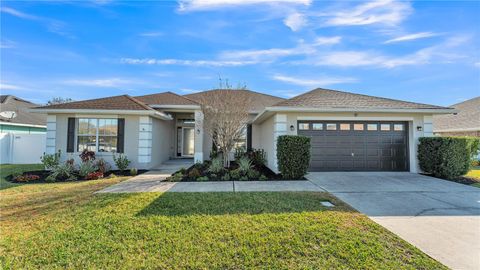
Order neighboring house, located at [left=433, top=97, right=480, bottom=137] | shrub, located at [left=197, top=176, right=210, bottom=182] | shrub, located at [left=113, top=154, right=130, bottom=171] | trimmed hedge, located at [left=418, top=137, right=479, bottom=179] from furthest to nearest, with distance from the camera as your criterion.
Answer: neighboring house, located at [left=433, top=97, right=480, bottom=137] < shrub, located at [left=113, top=154, right=130, bottom=171] < trimmed hedge, located at [left=418, top=137, right=479, bottom=179] < shrub, located at [left=197, top=176, right=210, bottom=182]

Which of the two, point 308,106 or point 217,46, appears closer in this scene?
point 308,106

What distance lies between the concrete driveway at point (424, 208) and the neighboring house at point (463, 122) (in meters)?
11.6

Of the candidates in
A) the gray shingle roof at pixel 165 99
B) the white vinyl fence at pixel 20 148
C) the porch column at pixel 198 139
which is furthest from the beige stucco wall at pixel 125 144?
the white vinyl fence at pixel 20 148

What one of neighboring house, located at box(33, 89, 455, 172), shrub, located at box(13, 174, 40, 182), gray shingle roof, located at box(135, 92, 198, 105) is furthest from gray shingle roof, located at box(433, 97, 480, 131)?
shrub, located at box(13, 174, 40, 182)

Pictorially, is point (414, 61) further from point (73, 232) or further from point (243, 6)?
point (73, 232)

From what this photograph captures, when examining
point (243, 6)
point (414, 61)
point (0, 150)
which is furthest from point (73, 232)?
point (0, 150)

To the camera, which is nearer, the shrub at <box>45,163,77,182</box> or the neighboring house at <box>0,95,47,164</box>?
the shrub at <box>45,163,77,182</box>

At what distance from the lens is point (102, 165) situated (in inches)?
405

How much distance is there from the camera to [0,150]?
14.0 meters

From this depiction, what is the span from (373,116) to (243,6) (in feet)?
25.4

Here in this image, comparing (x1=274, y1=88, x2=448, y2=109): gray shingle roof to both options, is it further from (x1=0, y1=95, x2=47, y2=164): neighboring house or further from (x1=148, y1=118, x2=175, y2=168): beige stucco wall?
(x1=0, y1=95, x2=47, y2=164): neighboring house

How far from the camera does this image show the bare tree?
10.2 m

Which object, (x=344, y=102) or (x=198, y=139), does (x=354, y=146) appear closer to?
(x=344, y=102)

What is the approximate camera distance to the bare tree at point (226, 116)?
1023 centimetres
